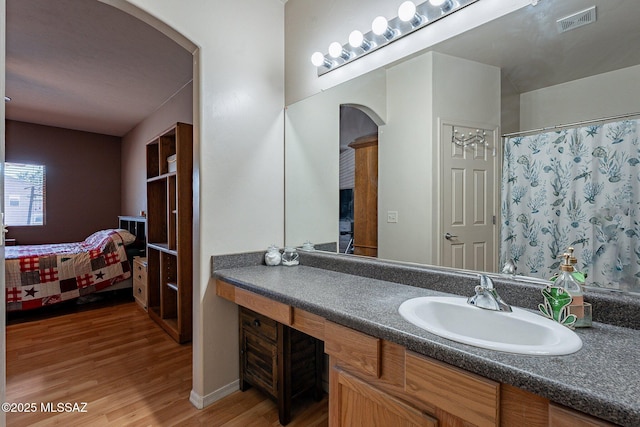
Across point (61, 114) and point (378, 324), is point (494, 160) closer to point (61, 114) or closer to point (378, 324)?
point (378, 324)

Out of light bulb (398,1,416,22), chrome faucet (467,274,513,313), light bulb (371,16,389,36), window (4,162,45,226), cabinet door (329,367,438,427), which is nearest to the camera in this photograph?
cabinet door (329,367,438,427)

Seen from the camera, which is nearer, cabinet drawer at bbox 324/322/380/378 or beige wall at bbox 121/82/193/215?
cabinet drawer at bbox 324/322/380/378

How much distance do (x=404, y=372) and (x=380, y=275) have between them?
0.70m

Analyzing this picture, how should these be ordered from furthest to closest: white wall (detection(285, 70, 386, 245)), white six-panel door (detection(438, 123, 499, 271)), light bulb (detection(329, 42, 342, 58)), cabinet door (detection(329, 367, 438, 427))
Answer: white wall (detection(285, 70, 386, 245)), light bulb (detection(329, 42, 342, 58)), white six-panel door (detection(438, 123, 499, 271)), cabinet door (detection(329, 367, 438, 427))

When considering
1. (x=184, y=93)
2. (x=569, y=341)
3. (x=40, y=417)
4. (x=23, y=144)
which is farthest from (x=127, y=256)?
(x=569, y=341)

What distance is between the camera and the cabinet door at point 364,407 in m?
0.93

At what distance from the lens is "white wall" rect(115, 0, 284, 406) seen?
5.88 ft

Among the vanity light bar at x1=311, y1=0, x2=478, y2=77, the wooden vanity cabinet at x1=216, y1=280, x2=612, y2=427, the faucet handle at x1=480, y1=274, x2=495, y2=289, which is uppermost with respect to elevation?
the vanity light bar at x1=311, y1=0, x2=478, y2=77

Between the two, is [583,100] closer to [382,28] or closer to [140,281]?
[382,28]

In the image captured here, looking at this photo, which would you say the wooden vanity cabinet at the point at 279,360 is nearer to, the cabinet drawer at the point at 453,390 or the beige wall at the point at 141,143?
the cabinet drawer at the point at 453,390

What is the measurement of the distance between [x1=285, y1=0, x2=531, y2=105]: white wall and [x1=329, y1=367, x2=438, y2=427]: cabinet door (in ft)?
4.83

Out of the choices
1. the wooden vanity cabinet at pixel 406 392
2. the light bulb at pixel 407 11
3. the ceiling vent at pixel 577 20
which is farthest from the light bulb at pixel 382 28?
the wooden vanity cabinet at pixel 406 392

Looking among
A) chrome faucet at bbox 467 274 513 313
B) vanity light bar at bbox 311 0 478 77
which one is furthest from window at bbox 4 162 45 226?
chrome faucet at bbox 467 274 513 313

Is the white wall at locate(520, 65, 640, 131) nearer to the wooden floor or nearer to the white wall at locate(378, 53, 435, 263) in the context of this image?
the white wall at locate(378, 53, 435, 263)
